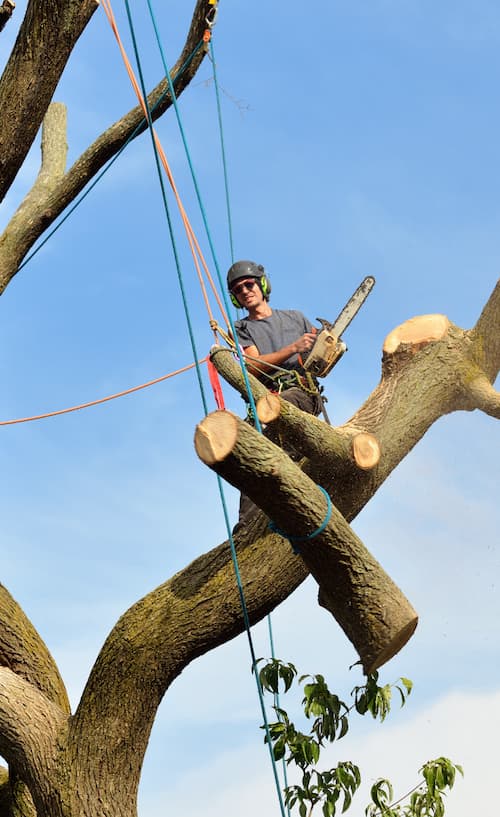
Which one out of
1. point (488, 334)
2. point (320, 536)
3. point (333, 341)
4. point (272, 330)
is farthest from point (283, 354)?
point (320, 536)

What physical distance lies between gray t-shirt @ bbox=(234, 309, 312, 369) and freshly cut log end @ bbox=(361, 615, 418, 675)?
1801mm

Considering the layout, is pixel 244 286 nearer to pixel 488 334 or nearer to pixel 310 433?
pixel 488 334

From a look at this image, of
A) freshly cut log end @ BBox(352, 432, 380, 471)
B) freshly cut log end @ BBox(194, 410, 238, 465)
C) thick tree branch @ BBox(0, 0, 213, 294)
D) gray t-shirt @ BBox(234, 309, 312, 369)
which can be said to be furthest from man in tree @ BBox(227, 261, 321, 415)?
freshly cut log end @ BBox(194, 410, 238, 465)

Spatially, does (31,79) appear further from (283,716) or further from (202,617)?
(283,716)

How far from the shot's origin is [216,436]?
3467 millimetres

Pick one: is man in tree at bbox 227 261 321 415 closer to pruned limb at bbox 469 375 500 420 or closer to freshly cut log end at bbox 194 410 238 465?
pruned limb at bbox 469 375 500 420

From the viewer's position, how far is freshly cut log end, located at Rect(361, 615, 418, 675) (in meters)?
4.00

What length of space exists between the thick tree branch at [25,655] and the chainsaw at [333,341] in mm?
1730

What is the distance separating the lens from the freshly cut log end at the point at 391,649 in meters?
4.00

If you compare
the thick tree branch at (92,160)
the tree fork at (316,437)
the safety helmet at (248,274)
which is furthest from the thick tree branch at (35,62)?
the tree fork at (316,437)

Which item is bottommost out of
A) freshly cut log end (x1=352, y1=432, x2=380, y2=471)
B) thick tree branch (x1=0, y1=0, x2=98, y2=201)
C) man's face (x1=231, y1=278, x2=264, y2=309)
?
freshly cut log end (x1=352, y1=432, x2=380, y2=471)

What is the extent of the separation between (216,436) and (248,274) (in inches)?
85.1

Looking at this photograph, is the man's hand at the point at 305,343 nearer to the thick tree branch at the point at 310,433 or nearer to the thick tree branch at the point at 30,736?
the thick tree branch at the point at 310,433

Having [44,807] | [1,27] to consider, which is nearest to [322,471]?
[44,807]
